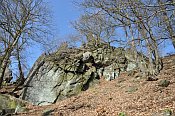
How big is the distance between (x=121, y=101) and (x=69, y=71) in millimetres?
7788

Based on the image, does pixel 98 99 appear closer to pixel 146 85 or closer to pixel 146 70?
pixel 146 85

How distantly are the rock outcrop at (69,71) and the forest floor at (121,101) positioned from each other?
3.97 ft

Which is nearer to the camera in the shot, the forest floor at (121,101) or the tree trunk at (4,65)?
the forest floor at (121,101)

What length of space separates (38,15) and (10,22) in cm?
213

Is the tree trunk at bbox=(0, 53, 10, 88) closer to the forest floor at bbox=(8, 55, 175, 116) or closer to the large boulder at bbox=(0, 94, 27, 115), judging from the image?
the large boulder at bbox=(0, 94, 27, 115)

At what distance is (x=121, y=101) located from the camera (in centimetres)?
1409

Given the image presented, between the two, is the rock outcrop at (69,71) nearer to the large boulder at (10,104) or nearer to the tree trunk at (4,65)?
the large boulder at (10,104)

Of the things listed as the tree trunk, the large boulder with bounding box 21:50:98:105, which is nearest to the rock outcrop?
the large boulder with bounding box 21:50:98:105

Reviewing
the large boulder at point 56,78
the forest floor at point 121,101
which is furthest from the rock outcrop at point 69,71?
the forest floor at point 121,101

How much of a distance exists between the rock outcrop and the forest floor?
1.21 m

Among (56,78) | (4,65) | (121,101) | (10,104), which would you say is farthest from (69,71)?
(121,101)

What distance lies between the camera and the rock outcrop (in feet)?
64.4

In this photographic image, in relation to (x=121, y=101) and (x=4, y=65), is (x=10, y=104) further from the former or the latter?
(x=121, y=101)

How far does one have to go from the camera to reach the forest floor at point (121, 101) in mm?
11453
